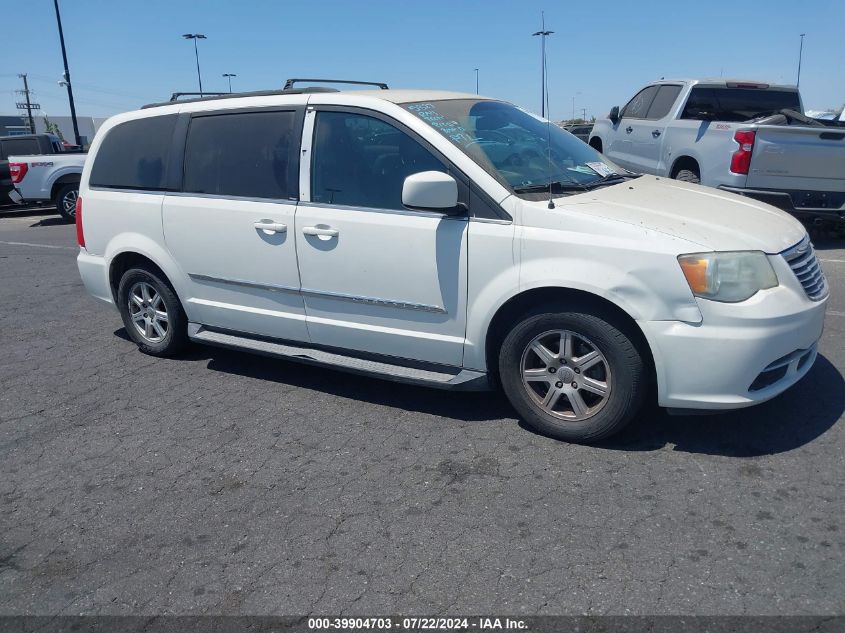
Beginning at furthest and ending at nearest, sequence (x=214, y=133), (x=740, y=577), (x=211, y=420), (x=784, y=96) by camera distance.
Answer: (x=784, y=96) < (x=214, y=133) < (x=211, y=420) < (x=740, y=577)

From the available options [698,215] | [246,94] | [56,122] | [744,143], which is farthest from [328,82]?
[56,122]

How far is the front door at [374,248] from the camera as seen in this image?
4.14 metres

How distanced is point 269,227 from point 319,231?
40cm

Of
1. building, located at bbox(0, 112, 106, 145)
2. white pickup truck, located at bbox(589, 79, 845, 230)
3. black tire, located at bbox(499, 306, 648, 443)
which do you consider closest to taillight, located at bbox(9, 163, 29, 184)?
white pickup truck, located at bbox(589, 79, 845, 230)

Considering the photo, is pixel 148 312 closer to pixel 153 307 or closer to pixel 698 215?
pixel 153 307

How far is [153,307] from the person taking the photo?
18.5ft

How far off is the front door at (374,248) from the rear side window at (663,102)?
7262mm

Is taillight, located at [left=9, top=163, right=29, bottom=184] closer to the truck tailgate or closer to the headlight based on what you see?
the truck tailgate

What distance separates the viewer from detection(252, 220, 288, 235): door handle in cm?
461

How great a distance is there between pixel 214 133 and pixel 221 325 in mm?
1322

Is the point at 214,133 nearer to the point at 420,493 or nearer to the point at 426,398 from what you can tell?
the point at 426,398

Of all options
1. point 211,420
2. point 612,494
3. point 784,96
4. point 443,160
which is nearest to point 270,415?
point 211,420

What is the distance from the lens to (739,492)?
3.42m

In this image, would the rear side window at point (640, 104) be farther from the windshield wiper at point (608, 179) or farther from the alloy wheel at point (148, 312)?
the alloy wheel at point (148, 312)
